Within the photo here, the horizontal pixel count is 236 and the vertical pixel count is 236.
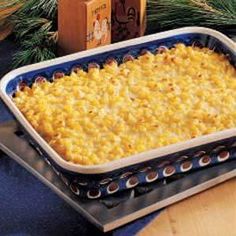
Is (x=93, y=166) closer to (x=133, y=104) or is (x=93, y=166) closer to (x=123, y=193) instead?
(x=123, y=193)

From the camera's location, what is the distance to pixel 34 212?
0.99 m

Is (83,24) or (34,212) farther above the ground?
(83,24)

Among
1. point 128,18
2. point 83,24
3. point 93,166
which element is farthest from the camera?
point 128,18

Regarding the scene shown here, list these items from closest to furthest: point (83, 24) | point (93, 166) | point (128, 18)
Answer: point (93, 166), point (83, 24), point (128, 18)

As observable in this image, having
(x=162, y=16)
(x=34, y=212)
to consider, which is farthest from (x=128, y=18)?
(x=34, y=212)

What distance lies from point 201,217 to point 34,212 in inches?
9.1

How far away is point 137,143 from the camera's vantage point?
938 millimetres

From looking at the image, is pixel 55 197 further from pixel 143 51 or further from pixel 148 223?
pixel 143 51

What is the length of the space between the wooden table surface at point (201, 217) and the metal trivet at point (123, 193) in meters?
0.02

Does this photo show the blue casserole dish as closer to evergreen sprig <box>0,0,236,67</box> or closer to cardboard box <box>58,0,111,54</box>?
cardboard box <box>58,0,111,54</box>

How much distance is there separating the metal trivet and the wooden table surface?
Answer: 0.02 meters

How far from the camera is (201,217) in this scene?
0.95 meters

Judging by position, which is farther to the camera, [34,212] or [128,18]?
[128,18]

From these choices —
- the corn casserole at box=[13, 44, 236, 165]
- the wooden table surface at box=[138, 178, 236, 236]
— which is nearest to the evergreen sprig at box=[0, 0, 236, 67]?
the corn casserole at box=[13, 44, 236, 165]
